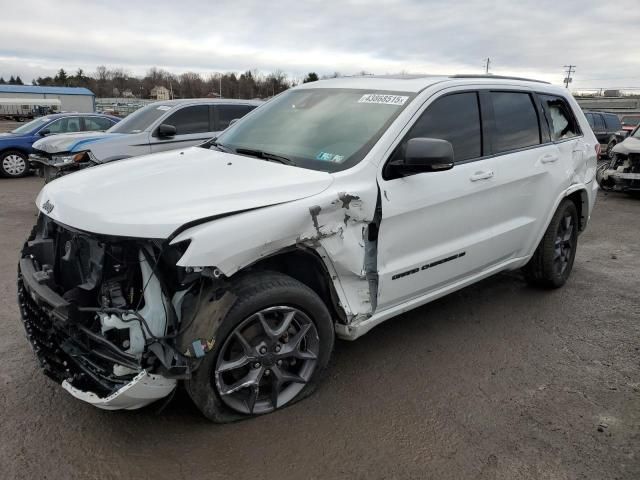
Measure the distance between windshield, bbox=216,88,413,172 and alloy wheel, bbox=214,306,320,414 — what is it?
0.95 m

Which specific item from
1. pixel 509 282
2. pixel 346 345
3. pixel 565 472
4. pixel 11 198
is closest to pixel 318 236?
pixel 346 345

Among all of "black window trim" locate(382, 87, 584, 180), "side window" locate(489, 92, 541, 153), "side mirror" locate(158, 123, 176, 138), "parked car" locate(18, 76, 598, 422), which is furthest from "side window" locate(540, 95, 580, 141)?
"side mirror" locate(158, 123, 176, 138)

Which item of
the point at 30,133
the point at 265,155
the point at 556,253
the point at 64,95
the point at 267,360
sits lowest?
the point at 267,360

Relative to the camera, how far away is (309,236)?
273cm

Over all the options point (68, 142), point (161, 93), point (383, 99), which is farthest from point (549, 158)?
point (161, 93)

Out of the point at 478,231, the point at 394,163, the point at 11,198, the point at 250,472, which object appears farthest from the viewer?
the point at 11,198

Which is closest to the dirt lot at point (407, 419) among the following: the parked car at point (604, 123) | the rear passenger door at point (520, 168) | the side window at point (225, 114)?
the rear passenger door at point (520, 168)

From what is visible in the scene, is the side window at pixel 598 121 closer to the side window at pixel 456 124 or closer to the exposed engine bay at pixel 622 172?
the exposed engine bay at pixel 622 172

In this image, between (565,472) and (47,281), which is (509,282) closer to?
(565,472)

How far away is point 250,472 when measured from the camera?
8.28 ft

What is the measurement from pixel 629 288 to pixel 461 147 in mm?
2812

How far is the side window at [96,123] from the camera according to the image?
43.7ft

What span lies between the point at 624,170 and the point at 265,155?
32.3 ft

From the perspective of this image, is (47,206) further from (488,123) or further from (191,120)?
(191,120)
